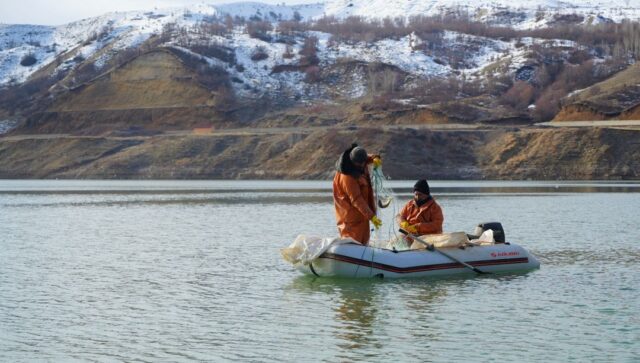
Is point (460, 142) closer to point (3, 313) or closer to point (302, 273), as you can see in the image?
point (302, 273)

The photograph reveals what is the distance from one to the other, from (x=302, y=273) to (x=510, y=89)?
116 m

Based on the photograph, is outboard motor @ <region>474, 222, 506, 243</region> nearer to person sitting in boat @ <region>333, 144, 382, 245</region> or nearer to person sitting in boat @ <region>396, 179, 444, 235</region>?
person sitting in boat @ <region>396, 179, 444, 235</region>

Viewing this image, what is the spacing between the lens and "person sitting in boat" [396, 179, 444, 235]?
24.1 metres

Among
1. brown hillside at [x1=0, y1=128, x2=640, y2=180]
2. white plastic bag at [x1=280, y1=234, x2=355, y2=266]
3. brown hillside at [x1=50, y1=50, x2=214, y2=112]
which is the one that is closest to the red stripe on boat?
white plastic bag at [x1=280, y1=234, x2=355, y2=266]

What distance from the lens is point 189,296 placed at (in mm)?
21078

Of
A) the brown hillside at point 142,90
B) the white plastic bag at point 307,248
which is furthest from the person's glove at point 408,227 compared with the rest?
the brown hillside at point 142,90

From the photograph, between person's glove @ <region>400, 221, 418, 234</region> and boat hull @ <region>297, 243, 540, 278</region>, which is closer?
boat hull @ <region>297, 243, 540, 278</region>

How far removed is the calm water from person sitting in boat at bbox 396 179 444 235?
1.84 meters

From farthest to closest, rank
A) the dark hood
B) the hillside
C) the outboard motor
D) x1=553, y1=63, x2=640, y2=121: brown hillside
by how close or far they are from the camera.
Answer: x1=553, y1=63, x2=640, y2=121: brown hillside → the hillside → the outboard motor → the dark hood

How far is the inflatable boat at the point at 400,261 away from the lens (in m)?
22.4

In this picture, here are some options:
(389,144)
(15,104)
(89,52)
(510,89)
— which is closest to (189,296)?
(389,144)

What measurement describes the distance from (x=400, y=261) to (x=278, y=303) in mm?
3746

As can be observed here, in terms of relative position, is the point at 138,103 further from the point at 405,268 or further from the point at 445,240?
the point at 405,268

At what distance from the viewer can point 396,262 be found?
22.5 metres
